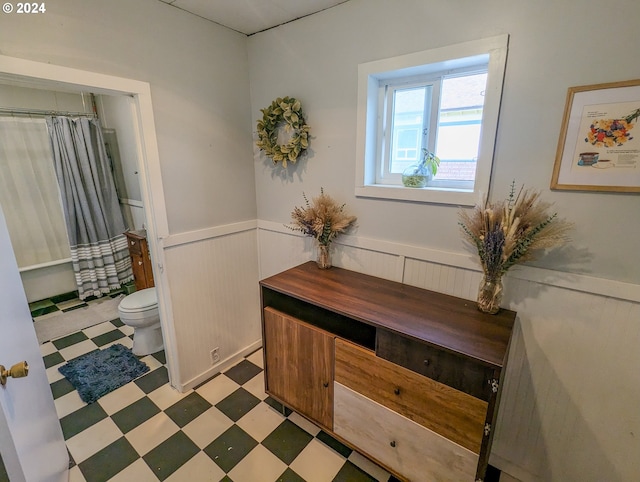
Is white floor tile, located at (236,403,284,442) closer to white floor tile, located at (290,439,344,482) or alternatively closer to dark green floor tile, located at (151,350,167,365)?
white floor tile, located at (290,439,344,482)

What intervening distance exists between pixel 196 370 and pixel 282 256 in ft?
3.25

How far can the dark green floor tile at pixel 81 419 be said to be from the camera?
1.71 meters

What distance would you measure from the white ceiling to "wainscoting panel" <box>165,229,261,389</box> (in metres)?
1.32

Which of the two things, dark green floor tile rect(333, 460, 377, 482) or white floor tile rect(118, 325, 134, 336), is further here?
white floor tile rect(118, 325, 134, 336)

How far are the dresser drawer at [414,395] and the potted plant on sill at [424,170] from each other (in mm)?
902

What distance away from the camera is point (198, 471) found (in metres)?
1.50

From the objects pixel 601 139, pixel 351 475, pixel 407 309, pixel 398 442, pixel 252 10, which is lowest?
pixel 351 475

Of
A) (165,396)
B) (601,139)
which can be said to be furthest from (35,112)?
(601,139)

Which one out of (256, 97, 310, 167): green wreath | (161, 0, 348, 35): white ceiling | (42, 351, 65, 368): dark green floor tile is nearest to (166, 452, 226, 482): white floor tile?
(42, 351, 65, 368): dark green floor tile

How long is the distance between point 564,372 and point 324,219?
1.33 metres

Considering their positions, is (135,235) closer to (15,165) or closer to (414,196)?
(15,165)

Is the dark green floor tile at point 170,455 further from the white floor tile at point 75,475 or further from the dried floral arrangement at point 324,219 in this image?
the dried floral arrangement at point 324,219

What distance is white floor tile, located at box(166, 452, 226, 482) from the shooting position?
4.81 feet

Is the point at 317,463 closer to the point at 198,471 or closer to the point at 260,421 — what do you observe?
the point at 260,421
